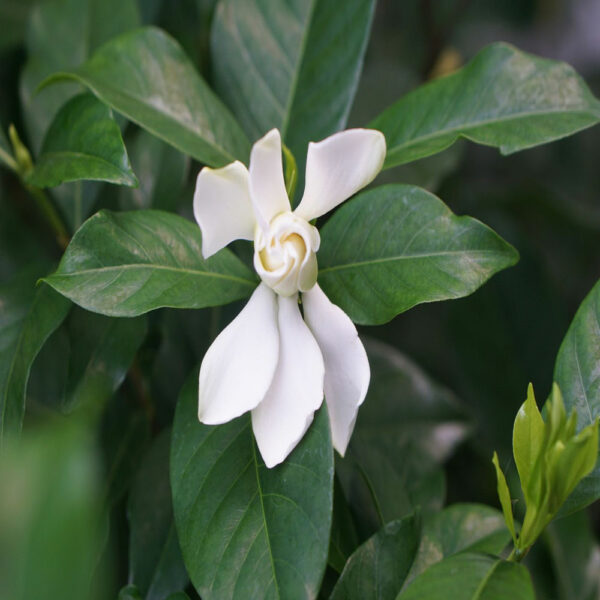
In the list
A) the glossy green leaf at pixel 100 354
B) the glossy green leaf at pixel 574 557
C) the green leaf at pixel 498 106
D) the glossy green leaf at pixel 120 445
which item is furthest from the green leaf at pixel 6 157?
the glossy green leaf at pixel 574 557

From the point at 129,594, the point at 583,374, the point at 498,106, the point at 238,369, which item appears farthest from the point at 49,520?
the point at 498,106

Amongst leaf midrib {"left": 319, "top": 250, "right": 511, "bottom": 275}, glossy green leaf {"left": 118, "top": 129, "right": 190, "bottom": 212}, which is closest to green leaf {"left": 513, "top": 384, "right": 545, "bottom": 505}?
leaf midrib {"left": 319, "top": 250, "right": 511, "bottom": 275}

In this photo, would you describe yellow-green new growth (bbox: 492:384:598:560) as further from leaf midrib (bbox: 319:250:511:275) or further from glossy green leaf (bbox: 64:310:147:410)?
glossy green leaf (bbox: 64:310:147:410)

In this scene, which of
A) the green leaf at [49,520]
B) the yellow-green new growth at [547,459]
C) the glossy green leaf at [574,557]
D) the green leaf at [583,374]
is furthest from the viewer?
the glossy green leaf at [574,557]

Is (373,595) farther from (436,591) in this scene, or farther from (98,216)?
(98,216)

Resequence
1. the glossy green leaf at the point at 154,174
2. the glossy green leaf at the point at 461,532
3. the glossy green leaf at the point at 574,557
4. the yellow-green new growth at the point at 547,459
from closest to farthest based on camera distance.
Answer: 1. the yellow-green new growth at the point at 547,459
2. the glossy green leaf at the point at 461,532
3. the glossy green leaf at the point at 154,174
4. the glossy green leaf at the point at 574,557

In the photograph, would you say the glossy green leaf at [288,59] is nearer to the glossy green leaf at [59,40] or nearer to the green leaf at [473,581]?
the glossy green leaf at [59,40]
